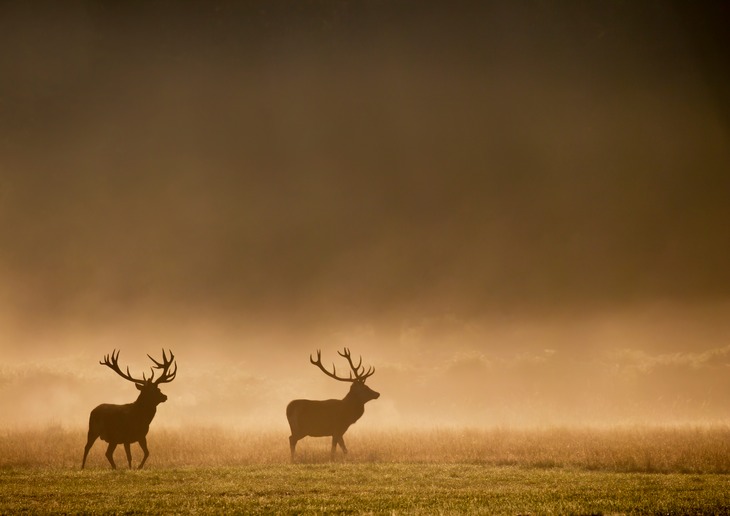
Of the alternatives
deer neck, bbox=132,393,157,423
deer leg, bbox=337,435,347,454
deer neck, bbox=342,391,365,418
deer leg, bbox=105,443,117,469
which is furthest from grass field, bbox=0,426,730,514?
deer neck, bbox=132,393,157,423

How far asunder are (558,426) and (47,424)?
3463 centimetres

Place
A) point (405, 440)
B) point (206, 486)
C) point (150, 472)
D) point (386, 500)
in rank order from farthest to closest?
1. point (405, 440)
2. point (150, 472)
3. point (206, 486)
4. point (386, 500)

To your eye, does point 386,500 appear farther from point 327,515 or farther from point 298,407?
point 298,407

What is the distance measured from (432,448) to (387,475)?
10511 mm

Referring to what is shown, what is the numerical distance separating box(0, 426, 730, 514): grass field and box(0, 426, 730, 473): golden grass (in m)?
0.07

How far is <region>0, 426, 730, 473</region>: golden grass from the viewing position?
2564 centimetres

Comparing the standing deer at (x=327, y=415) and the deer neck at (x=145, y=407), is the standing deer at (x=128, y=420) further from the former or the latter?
the standing deer at (x=327, y=415)

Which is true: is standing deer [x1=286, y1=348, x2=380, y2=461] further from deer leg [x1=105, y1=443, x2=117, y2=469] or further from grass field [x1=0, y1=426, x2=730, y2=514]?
deer leg [x1=105, y1=443, x2=117, y2=469]

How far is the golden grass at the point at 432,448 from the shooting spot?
25641 mm

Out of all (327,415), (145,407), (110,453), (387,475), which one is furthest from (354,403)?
(110,453)

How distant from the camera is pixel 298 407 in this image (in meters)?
31.6

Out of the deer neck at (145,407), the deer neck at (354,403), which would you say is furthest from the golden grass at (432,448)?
the deer neck at (145,407)

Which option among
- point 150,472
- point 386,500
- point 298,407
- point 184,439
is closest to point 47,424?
point 184,439

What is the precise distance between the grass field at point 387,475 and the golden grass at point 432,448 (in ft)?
0.24
